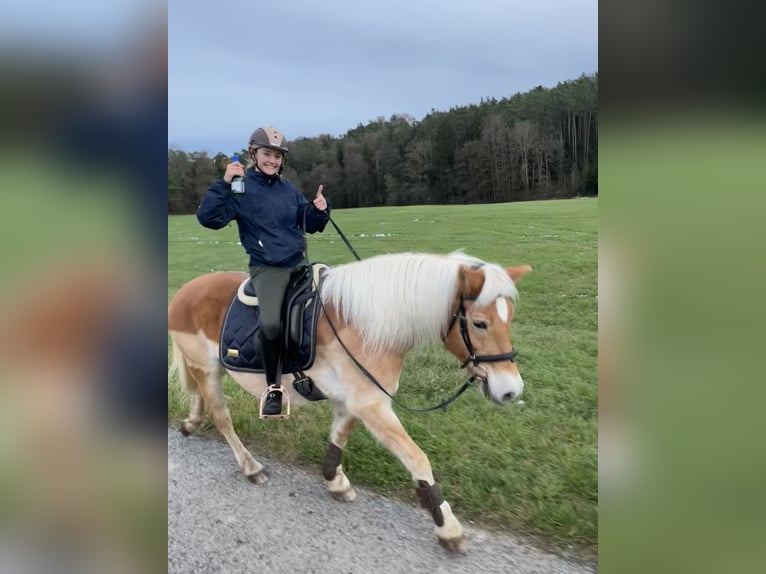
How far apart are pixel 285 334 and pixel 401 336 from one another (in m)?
0.73

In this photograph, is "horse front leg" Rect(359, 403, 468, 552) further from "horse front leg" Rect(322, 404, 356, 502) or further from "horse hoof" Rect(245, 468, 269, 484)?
"horse hoof" Rect(245, 468, 269, 484)

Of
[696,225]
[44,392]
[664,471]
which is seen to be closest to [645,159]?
[696,225]

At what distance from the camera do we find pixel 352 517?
8.80 ft

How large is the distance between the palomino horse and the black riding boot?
0.15m

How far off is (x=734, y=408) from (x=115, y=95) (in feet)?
4.92

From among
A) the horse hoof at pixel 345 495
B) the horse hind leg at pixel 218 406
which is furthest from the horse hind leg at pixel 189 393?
the horse hoof at pixel 345 495

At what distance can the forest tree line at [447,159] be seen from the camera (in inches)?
83.5

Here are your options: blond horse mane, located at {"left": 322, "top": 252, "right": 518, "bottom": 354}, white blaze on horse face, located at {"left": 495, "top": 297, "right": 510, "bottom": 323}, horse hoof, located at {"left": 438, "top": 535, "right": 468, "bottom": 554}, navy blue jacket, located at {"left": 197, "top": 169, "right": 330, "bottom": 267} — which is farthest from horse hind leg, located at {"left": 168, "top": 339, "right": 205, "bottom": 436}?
white blaze on horse face, located at {"left": 495, "top": 297, "right": 510, "bottom": 323}

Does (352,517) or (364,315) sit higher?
(364,315)

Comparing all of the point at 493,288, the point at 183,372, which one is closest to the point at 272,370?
the point at 183,372

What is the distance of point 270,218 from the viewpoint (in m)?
2.59

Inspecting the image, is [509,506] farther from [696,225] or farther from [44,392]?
[44,392]

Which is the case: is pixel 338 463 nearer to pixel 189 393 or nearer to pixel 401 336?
pixel 401 336

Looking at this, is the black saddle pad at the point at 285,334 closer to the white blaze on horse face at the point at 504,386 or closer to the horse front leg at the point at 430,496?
the horse front leg at the point at 430,496
